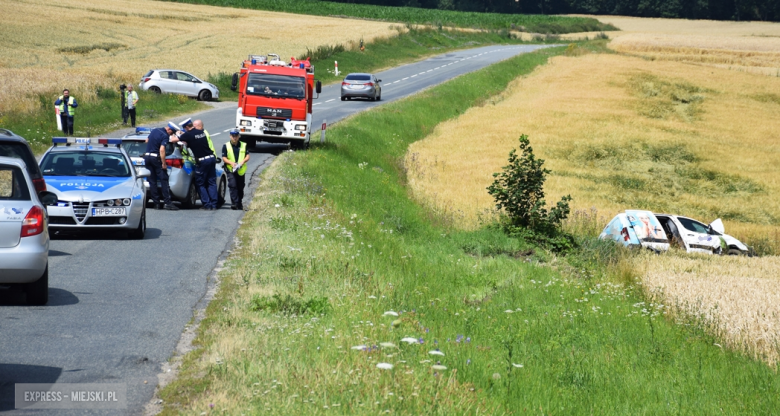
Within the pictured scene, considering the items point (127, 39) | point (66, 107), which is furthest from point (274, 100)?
point (127, 39)

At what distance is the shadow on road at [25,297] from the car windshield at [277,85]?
1912 cm

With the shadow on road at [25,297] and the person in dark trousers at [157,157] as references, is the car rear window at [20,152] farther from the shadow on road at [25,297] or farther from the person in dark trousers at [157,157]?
the person in dark trousers at [157,157]

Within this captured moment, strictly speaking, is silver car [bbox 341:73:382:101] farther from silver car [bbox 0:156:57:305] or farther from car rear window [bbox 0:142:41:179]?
silver car [bbox 0:156:57:305]

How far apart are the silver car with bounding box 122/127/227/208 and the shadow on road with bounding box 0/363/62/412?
1224cm

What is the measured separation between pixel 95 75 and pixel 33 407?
4179cm

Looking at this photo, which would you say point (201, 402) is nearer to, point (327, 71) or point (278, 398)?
point (278, 398)

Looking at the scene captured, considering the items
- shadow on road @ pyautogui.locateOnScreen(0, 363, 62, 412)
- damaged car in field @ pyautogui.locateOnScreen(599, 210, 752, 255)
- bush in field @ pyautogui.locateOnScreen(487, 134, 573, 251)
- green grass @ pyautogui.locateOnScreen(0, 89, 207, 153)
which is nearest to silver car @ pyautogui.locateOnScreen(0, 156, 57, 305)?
shadow on road @ pyautogui.locateOnScreen(0, 363, 62, 412)

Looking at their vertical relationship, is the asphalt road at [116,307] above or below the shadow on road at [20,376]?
below

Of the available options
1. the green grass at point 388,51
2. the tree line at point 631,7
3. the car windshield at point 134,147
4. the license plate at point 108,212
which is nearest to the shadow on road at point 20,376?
the license plate at point 108,212

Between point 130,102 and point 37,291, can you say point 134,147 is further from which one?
point 130,102

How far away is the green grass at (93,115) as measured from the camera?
32438 millimetres

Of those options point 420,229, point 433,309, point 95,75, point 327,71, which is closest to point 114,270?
point 433,309

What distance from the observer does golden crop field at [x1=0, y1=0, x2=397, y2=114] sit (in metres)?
44.4

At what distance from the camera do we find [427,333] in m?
9.75
